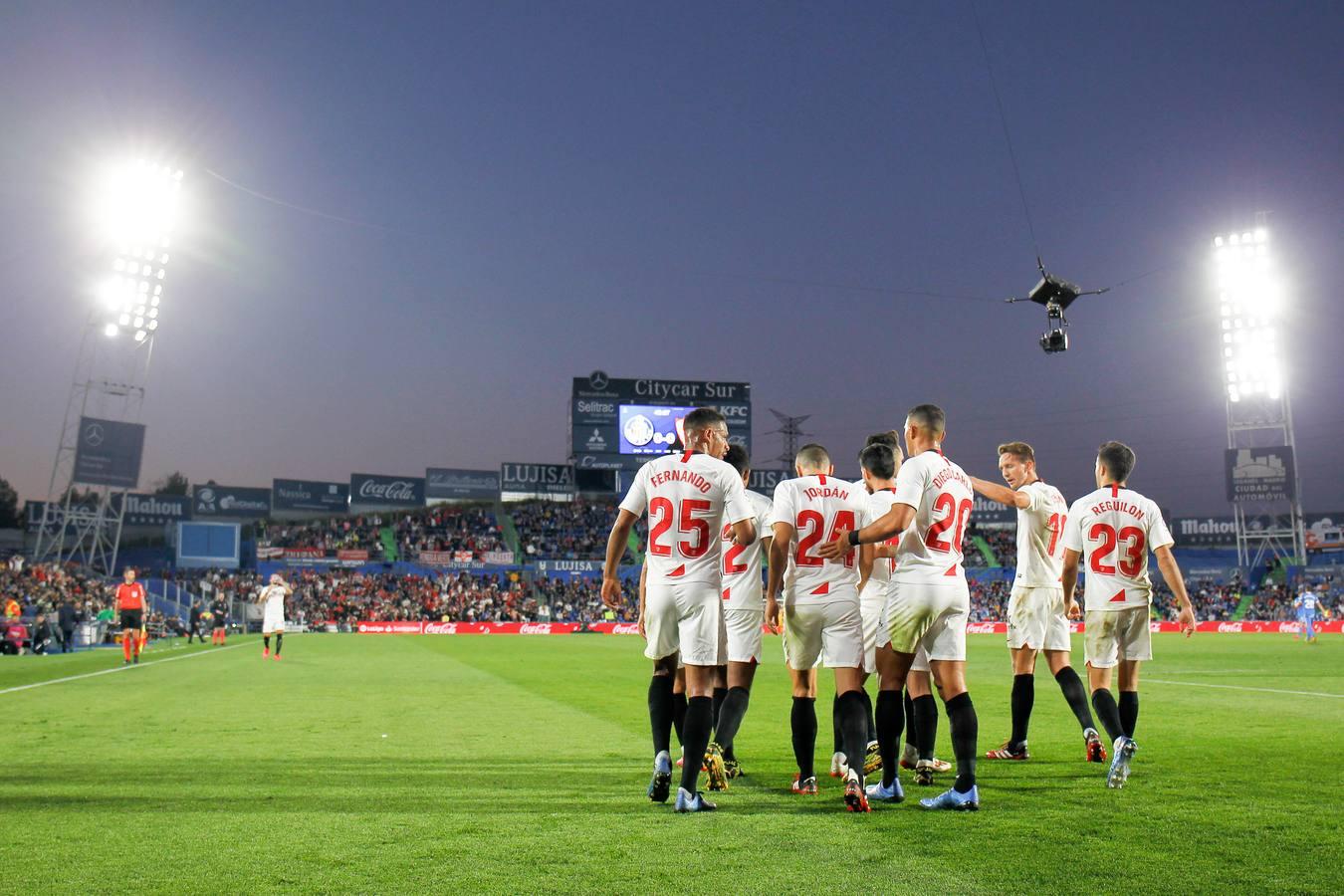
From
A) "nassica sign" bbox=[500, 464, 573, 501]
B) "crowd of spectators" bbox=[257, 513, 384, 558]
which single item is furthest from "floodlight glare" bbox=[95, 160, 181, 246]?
"nassica sign" bbox=[500, 464, 573, 501]

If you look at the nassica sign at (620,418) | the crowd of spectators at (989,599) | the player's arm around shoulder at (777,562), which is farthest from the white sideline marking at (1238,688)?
the nassica sign at (620,418)

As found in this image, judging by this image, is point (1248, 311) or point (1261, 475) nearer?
point (1248, 311)

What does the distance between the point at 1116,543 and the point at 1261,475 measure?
65.7 meters

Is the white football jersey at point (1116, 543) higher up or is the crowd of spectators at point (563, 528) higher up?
the crowd of spectators at point (563, 528)

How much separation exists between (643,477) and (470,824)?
8.10 ft

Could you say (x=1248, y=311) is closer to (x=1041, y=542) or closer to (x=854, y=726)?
(x=1041, y=542)

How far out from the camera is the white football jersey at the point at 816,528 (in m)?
6.69

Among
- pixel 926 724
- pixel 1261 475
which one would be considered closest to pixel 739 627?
pixel 926 724

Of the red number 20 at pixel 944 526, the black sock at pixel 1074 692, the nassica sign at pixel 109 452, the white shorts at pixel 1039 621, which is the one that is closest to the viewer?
the red number 20 at pixel 944 526

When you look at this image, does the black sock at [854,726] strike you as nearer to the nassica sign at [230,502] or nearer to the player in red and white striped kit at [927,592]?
the player in red and white striped kit at [927,592]

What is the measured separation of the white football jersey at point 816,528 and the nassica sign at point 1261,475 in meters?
66.2

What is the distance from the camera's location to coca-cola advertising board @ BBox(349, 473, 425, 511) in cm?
7144

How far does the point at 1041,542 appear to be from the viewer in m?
8.70

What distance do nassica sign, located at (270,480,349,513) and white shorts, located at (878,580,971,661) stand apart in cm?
7008
